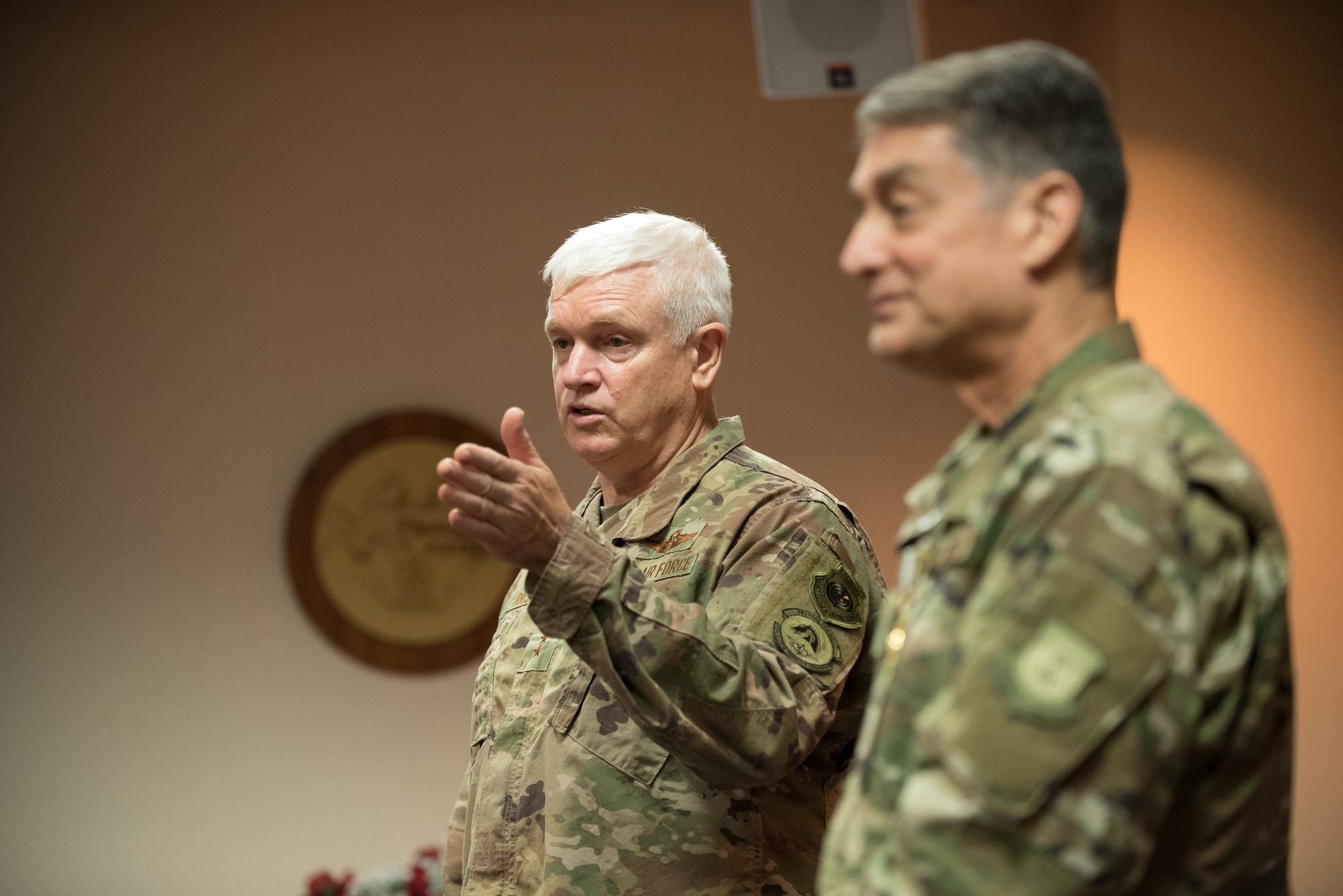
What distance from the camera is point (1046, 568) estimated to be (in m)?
0.75

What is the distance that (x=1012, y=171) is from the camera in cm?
86

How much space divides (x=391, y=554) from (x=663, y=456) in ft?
6.88

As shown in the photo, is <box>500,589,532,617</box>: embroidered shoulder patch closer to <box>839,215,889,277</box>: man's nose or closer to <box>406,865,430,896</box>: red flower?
<box>839,215,889,277</box>: man's nose

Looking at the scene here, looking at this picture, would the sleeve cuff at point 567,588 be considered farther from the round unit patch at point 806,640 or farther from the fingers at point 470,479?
the round unit patch at point 806,640

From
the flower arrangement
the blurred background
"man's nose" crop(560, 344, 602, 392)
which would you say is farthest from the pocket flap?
the blurred background

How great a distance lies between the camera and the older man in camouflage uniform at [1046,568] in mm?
722

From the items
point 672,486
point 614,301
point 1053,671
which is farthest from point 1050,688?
point 614,301

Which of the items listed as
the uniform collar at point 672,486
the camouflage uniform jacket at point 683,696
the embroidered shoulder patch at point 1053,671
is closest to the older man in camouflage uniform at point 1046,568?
the embroidered shoulder patch at point 1053,671

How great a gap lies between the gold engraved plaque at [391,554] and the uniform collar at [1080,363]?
9.34 feet

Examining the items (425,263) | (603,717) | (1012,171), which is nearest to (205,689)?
(425,263)

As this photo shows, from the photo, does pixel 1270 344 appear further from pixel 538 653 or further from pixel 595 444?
pixel 538 653

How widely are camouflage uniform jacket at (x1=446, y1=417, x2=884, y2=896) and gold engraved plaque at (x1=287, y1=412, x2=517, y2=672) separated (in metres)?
1.94

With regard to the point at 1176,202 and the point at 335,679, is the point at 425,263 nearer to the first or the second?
the point at 335,679

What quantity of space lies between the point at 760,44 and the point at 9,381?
7.97ft
